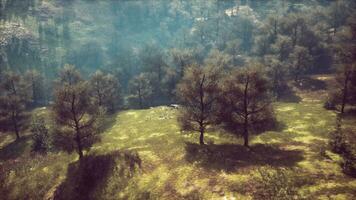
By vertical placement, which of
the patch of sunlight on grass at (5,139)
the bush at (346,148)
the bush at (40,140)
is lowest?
the patch of sunlight on grass at (5,139)

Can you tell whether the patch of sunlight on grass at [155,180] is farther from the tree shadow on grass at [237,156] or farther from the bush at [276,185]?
the bush at [276,185]

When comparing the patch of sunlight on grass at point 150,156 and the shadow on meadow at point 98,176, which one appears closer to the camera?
the shadow on meadow at point 98,176

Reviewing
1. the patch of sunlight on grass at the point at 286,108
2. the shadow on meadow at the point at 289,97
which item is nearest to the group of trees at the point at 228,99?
the patch of sunlight on grass at the point at 286,108

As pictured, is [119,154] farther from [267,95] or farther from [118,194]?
[267,95]

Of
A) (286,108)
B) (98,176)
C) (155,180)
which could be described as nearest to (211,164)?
(155,180)

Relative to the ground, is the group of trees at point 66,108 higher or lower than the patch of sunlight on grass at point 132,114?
higher

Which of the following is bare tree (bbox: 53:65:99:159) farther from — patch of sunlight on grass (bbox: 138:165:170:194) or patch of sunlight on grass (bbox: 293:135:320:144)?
patch of sunlight on grass (bbox: 293:135:320:144)

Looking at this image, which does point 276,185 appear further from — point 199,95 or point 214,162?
point 199,95

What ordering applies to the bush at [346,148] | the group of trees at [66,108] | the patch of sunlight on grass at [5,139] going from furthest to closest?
1. the patch of sunlight on grass at [5,139]
2. the group of trees at [66,108]
3. the bush at [346,148]
